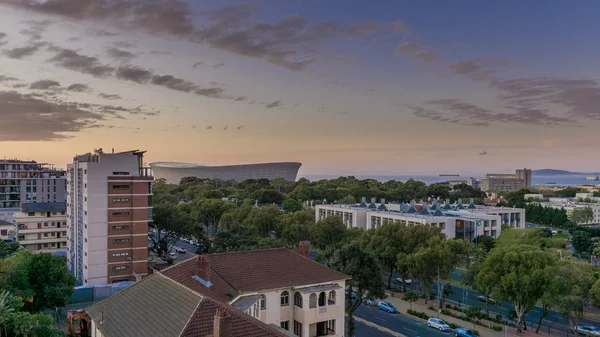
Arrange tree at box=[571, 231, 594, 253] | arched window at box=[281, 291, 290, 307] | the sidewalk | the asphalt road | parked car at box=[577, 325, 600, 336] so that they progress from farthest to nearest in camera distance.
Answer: tree at box=[571, 231, 594, 253] → the sidewalk → parked car at box=[577, 325, 600, 336] → the asphalt road → arched window at box=[281, 291, 290, 307]

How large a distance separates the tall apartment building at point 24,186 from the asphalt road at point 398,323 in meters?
53.1

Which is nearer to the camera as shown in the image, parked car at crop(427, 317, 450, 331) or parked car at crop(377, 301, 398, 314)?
parked car at crop(427, 317, 450, 331)

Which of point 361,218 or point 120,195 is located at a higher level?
point 120,195

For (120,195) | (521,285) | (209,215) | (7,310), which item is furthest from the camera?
(209,215)

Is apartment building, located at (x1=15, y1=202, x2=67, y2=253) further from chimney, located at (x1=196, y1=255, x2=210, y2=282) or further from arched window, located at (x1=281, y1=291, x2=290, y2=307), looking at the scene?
arched window, located at (x1=281, y1=291, x2=290, y2=307)

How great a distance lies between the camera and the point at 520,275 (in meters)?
31.9

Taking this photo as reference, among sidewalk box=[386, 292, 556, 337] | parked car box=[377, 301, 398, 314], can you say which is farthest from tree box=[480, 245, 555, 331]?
parked car box=[377, 301, 398, 314]

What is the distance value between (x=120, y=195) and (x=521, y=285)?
34.2m

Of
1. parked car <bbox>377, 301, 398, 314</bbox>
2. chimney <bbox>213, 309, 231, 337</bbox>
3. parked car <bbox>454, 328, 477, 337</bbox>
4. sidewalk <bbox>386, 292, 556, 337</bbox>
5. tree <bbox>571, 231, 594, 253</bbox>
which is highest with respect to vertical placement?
chimney <bbox>213, 309, 231, 337</bbox>

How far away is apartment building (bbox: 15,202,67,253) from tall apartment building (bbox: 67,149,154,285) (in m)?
13.1

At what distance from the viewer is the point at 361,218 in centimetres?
7038

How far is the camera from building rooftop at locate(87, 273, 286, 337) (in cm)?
1498

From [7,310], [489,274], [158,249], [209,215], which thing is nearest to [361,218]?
[209,215]

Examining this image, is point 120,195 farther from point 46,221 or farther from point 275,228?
point 275,228
